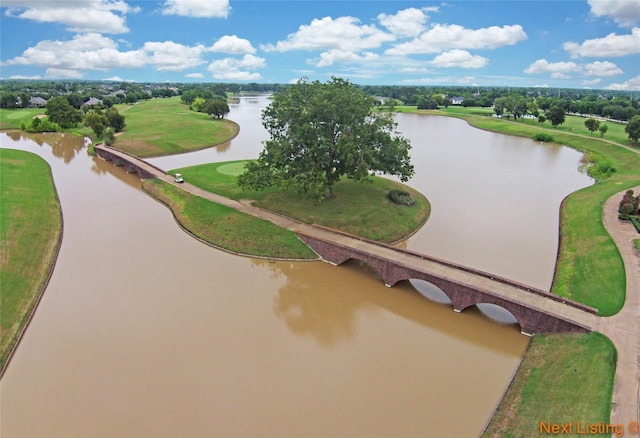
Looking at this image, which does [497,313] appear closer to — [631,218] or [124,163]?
[631,218]

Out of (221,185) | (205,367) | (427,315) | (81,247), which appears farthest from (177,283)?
(221,185)

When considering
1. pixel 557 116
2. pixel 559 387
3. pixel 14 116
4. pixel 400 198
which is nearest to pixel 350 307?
pixel 559 387

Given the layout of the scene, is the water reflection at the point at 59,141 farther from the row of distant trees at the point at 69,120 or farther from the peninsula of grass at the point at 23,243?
the peninsula of grass at the point at 23,243

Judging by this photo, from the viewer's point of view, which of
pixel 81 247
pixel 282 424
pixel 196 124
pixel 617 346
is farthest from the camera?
pixel 196 124

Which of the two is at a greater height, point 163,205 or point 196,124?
point 196,124

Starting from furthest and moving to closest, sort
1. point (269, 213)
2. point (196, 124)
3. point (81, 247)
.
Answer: point (196, 124)
point (269, 213)
point (81, 247)

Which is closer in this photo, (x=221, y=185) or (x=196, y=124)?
(x=221, y=185)

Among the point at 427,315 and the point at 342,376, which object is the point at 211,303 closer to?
the point at 342,376

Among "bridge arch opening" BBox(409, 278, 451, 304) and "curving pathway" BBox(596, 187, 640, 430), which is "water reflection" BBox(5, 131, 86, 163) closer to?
"bridge arch opening" BBox(409, 278, 451, 304)
